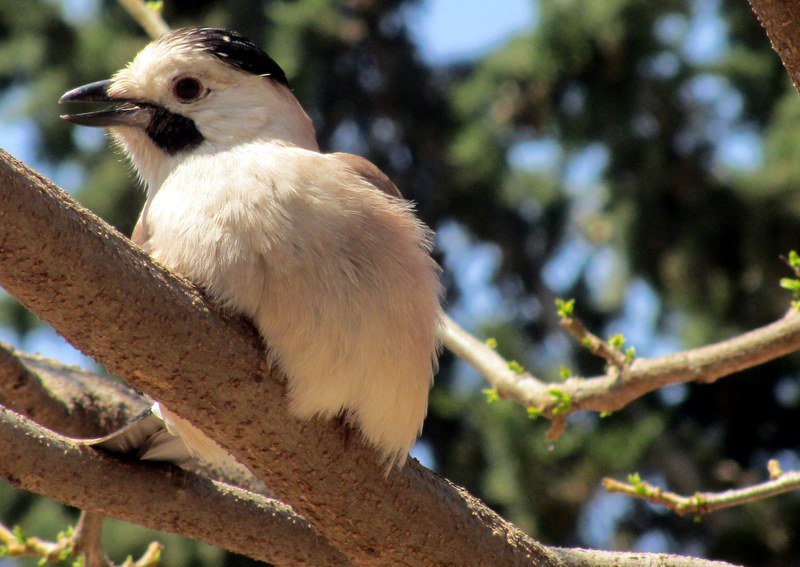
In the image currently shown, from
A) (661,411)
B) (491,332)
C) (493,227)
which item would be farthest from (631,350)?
(493,227)

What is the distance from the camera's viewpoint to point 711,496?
315cm

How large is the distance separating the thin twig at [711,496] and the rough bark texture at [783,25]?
→ 140 centimetres

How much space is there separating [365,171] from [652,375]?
132cm

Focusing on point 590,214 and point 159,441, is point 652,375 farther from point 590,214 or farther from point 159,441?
point 590,214

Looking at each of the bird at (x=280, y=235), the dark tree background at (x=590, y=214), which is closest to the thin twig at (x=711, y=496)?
the bird at (x=280, y=235)

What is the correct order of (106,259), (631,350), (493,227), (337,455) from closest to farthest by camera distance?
(106,259) → (337,455) → (631,350) → (493,227)

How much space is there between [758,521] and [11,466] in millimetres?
6003

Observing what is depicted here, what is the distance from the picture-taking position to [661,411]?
7660 mm

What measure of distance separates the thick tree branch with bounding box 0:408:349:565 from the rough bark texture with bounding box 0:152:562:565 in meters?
0.33

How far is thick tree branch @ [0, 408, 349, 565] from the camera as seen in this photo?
265cm

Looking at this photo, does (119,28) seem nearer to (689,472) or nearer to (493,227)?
(493,227)

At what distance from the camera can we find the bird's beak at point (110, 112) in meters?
3.15

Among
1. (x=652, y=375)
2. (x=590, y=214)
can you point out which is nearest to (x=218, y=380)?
(x=652, y=375)

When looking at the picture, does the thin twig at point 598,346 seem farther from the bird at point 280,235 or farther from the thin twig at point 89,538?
the thin twig at point 89,538
